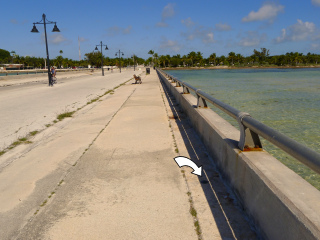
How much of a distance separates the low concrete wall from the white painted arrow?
1.73 ft

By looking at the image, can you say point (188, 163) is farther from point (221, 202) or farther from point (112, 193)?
point (112, 193)

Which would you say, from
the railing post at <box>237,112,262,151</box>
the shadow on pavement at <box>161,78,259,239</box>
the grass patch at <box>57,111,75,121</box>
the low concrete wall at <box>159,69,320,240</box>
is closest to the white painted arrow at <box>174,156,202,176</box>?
the shadow on pavement at <box>161,78,259,239</box>

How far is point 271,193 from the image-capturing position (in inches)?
99.0

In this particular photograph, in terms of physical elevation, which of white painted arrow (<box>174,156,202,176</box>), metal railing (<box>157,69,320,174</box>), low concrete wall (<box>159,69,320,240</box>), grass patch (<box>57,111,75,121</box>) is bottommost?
white painted arrow (<box>174,156,202,176</box>)

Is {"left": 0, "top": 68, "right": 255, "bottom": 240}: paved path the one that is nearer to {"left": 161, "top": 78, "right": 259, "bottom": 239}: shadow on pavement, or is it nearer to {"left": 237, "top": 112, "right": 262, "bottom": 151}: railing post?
{"left": 161, "top": 78, "right": 259, "bottom": 239}: shadow on pavement

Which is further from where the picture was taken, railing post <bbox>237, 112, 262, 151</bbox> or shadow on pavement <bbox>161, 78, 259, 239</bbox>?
railing post <bbox>237, 112, 262, 151</bbox>

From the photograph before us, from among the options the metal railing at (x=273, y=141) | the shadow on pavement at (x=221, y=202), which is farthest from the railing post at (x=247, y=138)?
the shadow on pavement at (x=221, y=202)

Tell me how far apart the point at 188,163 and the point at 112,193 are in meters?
1.70

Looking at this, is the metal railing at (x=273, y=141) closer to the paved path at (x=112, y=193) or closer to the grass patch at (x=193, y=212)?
the paved path at (x=112, y=193)

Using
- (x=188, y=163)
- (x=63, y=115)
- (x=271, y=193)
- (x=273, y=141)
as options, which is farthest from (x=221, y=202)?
(x=63, y=115)

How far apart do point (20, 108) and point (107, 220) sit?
10.5m

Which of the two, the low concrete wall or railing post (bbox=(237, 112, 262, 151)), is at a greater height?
railing post (bbox=(237, 112, 262, 151))

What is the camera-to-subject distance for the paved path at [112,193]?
308cm

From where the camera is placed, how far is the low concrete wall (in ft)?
6.94
